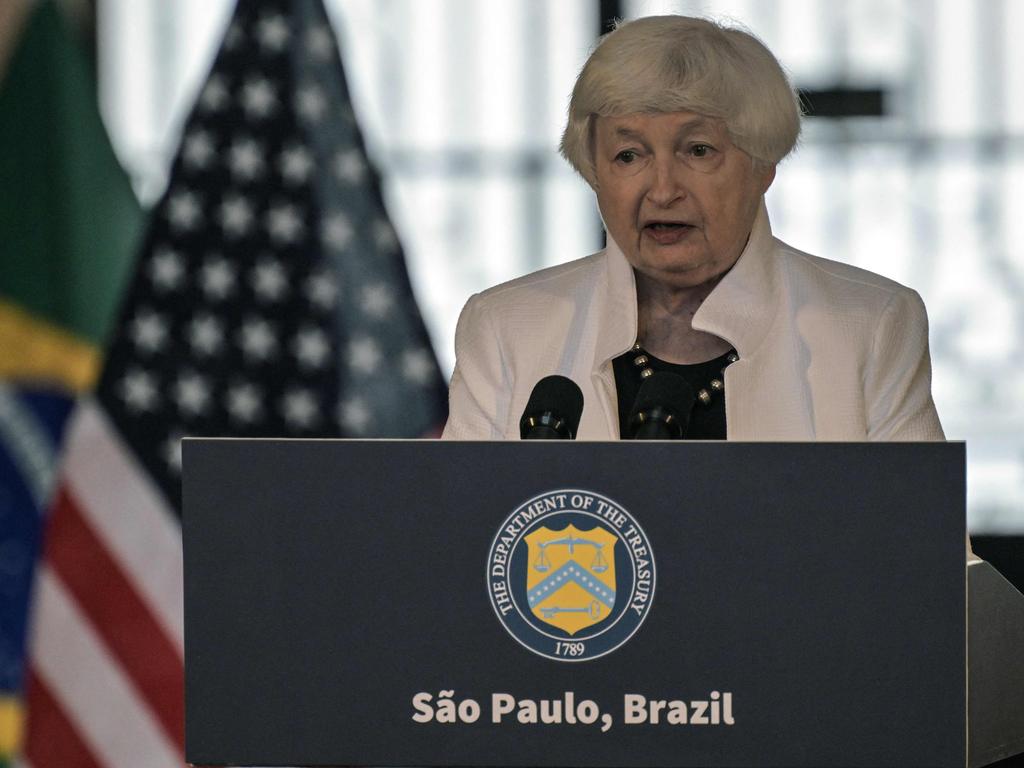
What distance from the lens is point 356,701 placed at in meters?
1.31

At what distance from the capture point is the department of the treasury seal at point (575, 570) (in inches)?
49.9

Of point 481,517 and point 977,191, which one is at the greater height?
point 977,191

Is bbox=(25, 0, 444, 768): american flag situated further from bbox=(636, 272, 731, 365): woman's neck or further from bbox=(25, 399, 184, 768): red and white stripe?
bbox=(636, 272, 731, 365): woman's neck

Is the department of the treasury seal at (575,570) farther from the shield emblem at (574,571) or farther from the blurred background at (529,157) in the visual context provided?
the blurred background at (529,157)

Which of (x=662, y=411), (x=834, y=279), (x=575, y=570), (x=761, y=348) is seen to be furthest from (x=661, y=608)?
(x=834, y=279)

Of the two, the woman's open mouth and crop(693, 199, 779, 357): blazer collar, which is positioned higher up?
the woman's open mouth

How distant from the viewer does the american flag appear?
3654mm

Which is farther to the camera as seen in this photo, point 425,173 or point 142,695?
point 425,173

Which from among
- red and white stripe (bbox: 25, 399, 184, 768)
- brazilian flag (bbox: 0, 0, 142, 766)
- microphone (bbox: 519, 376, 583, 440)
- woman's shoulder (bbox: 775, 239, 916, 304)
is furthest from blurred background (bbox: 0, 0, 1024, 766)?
microphone (bbox: 519, 376, 583, 440)

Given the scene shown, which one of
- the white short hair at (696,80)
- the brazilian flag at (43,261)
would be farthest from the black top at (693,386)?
the brazilian flag at (43,261)

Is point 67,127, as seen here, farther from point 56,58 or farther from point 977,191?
point 977,191

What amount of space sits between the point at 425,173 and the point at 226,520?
9.37ft

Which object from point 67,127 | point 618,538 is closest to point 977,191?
point 67,127

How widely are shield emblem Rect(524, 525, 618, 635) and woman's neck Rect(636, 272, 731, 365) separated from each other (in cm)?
75
